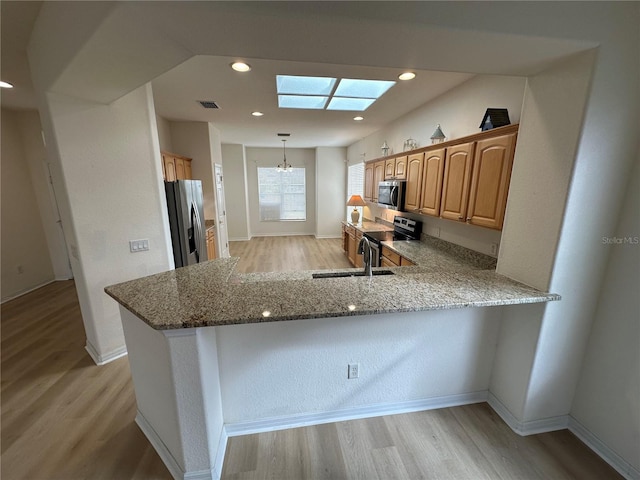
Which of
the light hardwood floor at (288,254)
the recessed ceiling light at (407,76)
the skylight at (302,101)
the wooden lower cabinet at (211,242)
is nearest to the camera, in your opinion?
the recessed ceiling light at (407,76)

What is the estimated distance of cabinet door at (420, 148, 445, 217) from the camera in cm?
262

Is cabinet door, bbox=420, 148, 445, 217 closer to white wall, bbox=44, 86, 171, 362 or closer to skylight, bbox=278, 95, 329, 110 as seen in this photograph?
skylight, bbox=278, 95, 329, 110

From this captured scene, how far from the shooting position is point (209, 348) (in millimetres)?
1418

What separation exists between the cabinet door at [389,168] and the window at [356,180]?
7.22 feet

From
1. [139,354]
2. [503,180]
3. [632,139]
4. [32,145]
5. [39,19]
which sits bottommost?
[139,354]

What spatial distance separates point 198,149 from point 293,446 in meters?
4.63

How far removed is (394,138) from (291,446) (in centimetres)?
429

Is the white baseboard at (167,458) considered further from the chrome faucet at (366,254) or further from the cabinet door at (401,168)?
the cabinet door at (401,168)

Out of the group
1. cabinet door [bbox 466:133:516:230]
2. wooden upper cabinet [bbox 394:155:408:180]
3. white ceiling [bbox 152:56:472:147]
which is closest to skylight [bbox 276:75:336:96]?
white ceiling [bbox 152:56:472:147]

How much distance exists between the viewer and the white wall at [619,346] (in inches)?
55.3

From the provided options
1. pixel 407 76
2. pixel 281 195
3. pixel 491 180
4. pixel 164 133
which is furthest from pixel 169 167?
pixel 281 195

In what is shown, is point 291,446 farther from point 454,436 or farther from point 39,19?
point 39,19

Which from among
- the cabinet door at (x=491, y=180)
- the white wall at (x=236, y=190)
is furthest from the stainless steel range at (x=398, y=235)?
the white wall at (x=236, y=190)

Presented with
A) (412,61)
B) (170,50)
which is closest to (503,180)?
(412,61)
